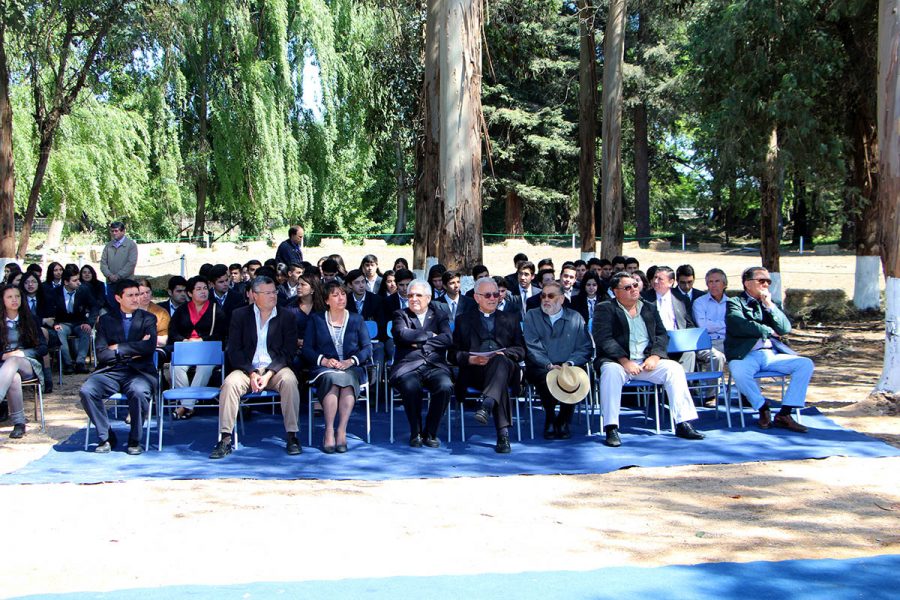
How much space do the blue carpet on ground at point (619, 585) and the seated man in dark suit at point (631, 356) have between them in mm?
3050

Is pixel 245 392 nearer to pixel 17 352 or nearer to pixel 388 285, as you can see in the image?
pixel 17 352

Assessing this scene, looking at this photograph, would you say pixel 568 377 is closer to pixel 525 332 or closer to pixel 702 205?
pixel 525 332

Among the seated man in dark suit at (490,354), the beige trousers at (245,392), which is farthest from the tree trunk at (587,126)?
the beige trousers at (245,392)

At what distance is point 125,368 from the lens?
8.17m

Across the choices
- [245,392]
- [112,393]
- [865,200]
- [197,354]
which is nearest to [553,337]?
[245,392]

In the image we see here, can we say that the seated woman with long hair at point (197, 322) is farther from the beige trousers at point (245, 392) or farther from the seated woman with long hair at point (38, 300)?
the seated woman with long hair at point (38, 300)

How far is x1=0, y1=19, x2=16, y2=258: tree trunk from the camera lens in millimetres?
14750

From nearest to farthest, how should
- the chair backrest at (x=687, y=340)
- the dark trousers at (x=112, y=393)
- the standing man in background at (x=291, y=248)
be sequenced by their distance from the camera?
the dark trousers at (x=112, y=393) < the chair backrest at (x=687, y=340) < the standing man in background at (x=291, y=248)

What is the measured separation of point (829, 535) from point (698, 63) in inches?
568

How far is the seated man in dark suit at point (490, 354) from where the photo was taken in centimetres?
793

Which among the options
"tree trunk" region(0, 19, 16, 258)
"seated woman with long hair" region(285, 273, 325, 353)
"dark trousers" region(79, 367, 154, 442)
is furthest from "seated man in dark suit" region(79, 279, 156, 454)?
"tree trunk" region(0, 19, 16, 258)

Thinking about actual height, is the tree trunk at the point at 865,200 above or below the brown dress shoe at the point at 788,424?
above

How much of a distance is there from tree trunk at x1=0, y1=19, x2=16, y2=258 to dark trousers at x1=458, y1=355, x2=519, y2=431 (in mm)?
10076

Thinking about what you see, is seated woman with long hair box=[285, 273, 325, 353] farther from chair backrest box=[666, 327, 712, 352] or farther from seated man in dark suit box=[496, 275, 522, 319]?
chair backrest box=[666, 327, 712, 352]
